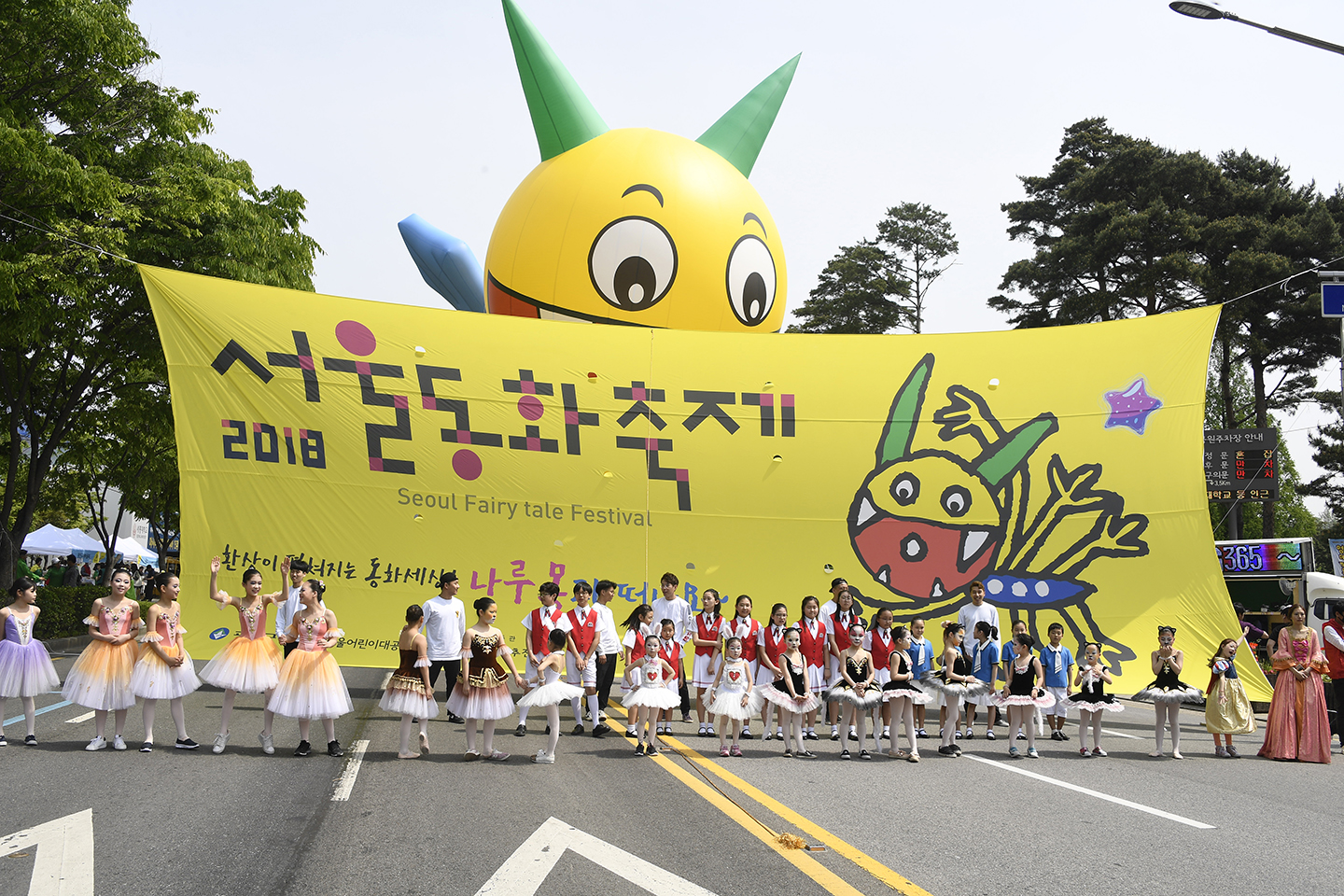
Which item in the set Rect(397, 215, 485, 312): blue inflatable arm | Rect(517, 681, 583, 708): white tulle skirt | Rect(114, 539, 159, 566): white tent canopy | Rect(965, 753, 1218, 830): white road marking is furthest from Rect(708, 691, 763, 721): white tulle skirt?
Rect(114, 539, 159, 566): white tent canopy

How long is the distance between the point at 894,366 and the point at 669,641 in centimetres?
572

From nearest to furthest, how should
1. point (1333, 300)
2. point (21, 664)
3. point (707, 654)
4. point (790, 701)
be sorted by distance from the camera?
point (21, 664), point (790, 701), point (707, 654), point (1333, 300)

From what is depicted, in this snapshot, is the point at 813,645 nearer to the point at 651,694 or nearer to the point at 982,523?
the point at 651,694

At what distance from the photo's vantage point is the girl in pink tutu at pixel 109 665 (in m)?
8.65

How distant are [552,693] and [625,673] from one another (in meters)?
1.46

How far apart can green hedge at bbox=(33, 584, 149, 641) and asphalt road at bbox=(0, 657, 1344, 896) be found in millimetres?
11272

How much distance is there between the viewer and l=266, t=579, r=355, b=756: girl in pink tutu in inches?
338

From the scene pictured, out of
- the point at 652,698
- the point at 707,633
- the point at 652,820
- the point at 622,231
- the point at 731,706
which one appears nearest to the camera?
the point at 652,820

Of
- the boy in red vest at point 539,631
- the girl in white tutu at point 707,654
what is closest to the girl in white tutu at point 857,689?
the girl in white tutu at point 707,654

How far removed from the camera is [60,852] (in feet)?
17.5

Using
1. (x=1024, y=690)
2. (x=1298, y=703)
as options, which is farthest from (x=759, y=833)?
(x=1298, y=703)

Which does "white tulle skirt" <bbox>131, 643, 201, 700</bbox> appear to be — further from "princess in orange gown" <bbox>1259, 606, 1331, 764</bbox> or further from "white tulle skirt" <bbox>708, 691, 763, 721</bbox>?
"princess in orange gown" <bbox>1259, 606, 1331, 764</bbox>

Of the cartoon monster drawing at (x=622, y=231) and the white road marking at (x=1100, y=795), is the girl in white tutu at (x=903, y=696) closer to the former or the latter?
the white road marking at (x=1100, y=795)

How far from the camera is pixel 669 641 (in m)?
10.4
